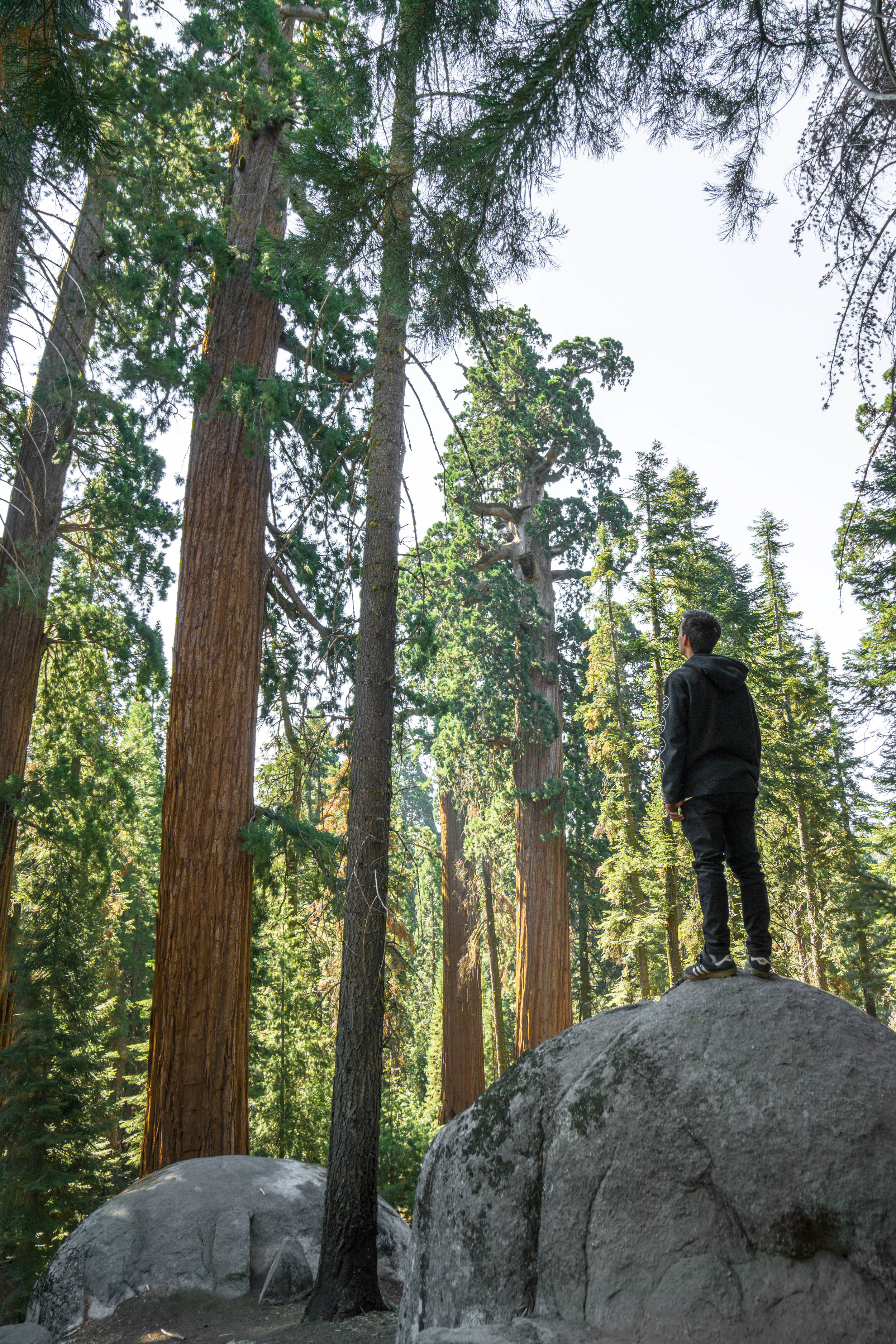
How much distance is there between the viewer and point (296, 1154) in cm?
1434

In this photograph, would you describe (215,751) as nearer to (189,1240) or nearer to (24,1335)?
(189,1240)

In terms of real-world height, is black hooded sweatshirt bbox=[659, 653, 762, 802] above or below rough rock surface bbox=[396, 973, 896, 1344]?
above

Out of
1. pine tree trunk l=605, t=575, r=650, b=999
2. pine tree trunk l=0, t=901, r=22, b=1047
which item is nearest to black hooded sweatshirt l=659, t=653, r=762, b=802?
pine tree trunk l=0, t=901, r=22, b=1047

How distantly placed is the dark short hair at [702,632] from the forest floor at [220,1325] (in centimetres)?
398

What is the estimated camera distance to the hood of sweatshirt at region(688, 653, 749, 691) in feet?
13.5

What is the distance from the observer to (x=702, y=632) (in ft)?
14.2

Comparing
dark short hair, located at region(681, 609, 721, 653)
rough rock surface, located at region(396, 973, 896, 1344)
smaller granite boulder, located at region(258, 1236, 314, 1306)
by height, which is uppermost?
dark short hair, located at region(681, 609, 721, 653)

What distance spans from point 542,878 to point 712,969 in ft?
35.7

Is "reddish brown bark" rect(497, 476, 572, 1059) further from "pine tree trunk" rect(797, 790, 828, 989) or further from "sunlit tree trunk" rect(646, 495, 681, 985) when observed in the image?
"pine tree trunk" rect(797, 790, 828, 989)

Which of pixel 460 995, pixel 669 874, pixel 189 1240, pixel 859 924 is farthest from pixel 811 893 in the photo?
pixel 189 1240

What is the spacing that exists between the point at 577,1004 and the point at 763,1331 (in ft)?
74.9

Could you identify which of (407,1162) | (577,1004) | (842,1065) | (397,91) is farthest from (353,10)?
(577,1004)

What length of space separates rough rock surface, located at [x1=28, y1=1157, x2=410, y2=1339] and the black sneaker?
3568mm

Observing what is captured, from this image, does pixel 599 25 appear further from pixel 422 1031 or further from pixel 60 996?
pixel 422 1031
